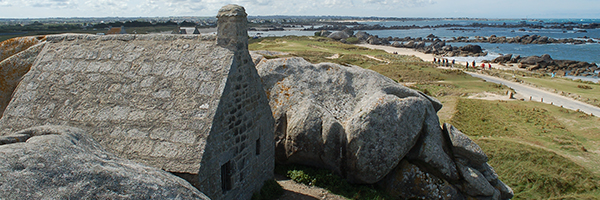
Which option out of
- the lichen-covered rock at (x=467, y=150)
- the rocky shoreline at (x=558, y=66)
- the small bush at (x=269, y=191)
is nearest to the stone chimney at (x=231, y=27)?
the small bush at (x=269, y=191)

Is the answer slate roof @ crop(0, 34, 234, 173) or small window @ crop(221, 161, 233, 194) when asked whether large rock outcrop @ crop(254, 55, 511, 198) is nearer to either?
small window @ crop(221, 161, 233, 194)

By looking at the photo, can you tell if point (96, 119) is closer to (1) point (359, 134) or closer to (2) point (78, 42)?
(2) point (78, 42)

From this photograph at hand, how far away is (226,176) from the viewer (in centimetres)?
745

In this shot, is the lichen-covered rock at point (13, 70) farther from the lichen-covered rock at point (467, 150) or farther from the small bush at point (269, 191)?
the lichen-covered rock at point (467, 150)

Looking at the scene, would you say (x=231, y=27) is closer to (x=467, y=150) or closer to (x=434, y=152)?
(x=434, y=152)

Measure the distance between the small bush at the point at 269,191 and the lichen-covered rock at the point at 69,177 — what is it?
5.41 meters

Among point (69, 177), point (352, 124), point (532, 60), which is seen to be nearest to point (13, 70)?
point (69, 177)

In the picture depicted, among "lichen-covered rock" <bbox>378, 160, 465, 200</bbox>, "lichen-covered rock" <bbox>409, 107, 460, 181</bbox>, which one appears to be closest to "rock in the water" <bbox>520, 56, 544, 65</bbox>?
"lichen-covered rock" <bbox>409, 107, 460, 181</bbox>

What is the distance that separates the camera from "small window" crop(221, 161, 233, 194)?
7.34m

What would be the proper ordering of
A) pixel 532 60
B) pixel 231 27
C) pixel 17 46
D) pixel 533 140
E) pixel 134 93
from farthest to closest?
pixel 532 60
pixel 533 140
pixel 17 46
pixel 231 27
pixel 134 93

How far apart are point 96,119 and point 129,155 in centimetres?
119

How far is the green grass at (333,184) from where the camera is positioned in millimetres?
10336

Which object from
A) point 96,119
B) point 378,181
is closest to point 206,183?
point 96,119

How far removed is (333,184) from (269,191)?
2.25 m
